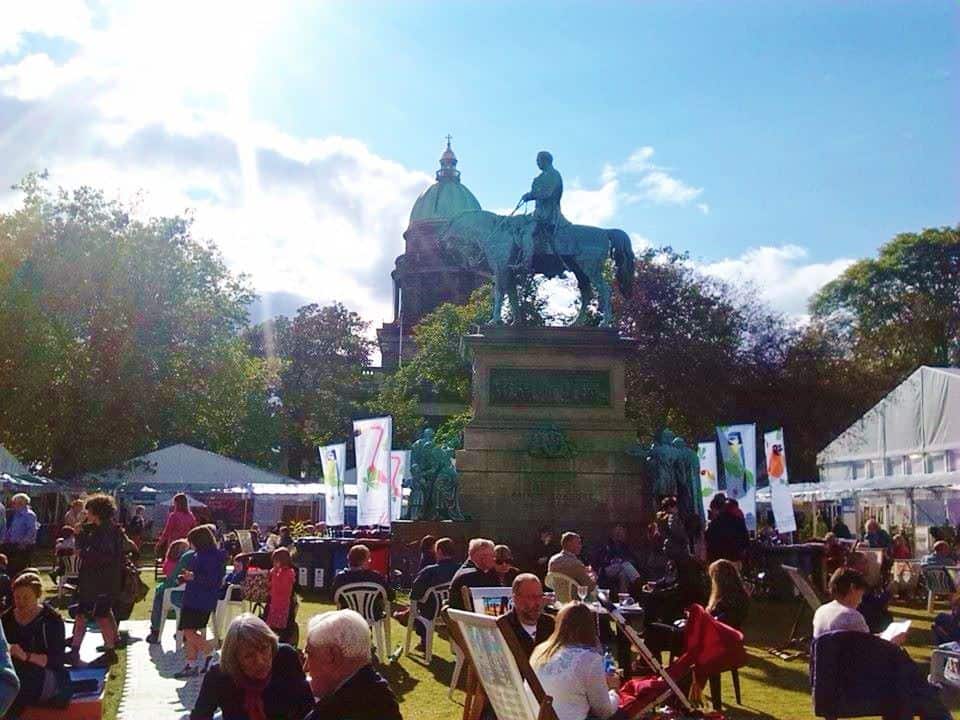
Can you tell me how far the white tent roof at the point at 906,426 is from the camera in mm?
31328

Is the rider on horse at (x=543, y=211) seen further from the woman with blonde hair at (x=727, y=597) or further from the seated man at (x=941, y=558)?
the woman with blonde hair at (x=727, y=597)

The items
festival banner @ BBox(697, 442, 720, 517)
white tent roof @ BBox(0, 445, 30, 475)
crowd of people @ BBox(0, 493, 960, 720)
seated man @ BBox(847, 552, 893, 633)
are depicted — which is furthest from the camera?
white tent roof @ BBox(0, 445, 30, 475)

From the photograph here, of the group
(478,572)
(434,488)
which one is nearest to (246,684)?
(478,572)

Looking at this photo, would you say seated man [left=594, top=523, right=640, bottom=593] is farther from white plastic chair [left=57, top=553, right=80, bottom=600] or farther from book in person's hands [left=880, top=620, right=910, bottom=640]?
white plastic chair [left=57, top=553, right=80, bottom=600]

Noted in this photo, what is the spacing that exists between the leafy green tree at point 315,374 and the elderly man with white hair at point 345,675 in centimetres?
5688

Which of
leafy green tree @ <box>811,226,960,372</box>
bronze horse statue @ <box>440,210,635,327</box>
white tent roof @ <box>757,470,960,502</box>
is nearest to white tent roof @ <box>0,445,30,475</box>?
bronze horse statue @ <box>440,210,635,327</box>

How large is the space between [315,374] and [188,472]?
3183 centimetres

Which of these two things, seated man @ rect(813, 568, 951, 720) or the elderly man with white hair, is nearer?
the elderly man with white hair

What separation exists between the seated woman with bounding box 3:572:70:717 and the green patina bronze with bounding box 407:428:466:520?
1095cm

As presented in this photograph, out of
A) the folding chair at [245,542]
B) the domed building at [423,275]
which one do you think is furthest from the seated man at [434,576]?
the domed building at [423,275]

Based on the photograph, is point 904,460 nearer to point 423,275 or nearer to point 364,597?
point 364,597

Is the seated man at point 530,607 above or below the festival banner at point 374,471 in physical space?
below

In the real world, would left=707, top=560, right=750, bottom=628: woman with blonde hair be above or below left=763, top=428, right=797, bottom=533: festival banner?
below

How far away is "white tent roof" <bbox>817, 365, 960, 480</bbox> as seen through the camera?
3133 centimetres
